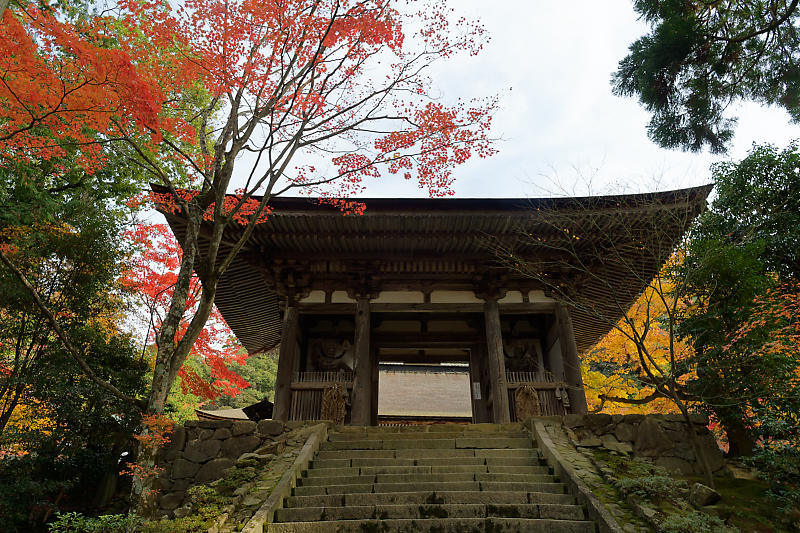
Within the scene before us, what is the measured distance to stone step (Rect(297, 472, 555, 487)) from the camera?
636 centimetres

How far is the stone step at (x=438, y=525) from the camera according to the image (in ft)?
16.8

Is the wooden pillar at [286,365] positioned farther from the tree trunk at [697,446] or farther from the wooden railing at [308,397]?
the tree trunk at [697,446]

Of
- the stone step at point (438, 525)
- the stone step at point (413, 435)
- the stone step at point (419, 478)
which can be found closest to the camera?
the stone step at point (438, 525)

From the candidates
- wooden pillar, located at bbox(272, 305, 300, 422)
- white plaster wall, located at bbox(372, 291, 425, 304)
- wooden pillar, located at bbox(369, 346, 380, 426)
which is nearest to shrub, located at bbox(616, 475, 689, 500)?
white plaster wall, located at bbox(372, 291, 425, 304)

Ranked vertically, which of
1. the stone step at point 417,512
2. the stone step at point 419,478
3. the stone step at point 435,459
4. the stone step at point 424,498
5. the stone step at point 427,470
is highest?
the stone step at point 435,459

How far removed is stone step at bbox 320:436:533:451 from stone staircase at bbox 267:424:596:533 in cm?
2

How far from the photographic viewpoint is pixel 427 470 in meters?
6.77

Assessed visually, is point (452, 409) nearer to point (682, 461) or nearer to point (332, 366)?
point (332, 366)

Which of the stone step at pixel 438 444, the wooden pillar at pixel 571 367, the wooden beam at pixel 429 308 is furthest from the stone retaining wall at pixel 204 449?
the wooden pillar at pixel 571 367

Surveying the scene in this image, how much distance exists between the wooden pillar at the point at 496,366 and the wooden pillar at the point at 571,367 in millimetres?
1473

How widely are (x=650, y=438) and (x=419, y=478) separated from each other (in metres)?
4.28

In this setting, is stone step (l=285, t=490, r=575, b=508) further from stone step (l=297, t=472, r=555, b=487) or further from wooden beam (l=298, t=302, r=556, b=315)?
wooden beam (l=298, t=302, r=556, b=315)

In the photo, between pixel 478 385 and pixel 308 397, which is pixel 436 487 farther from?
pixel 478 385

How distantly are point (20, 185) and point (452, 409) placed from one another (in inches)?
745
